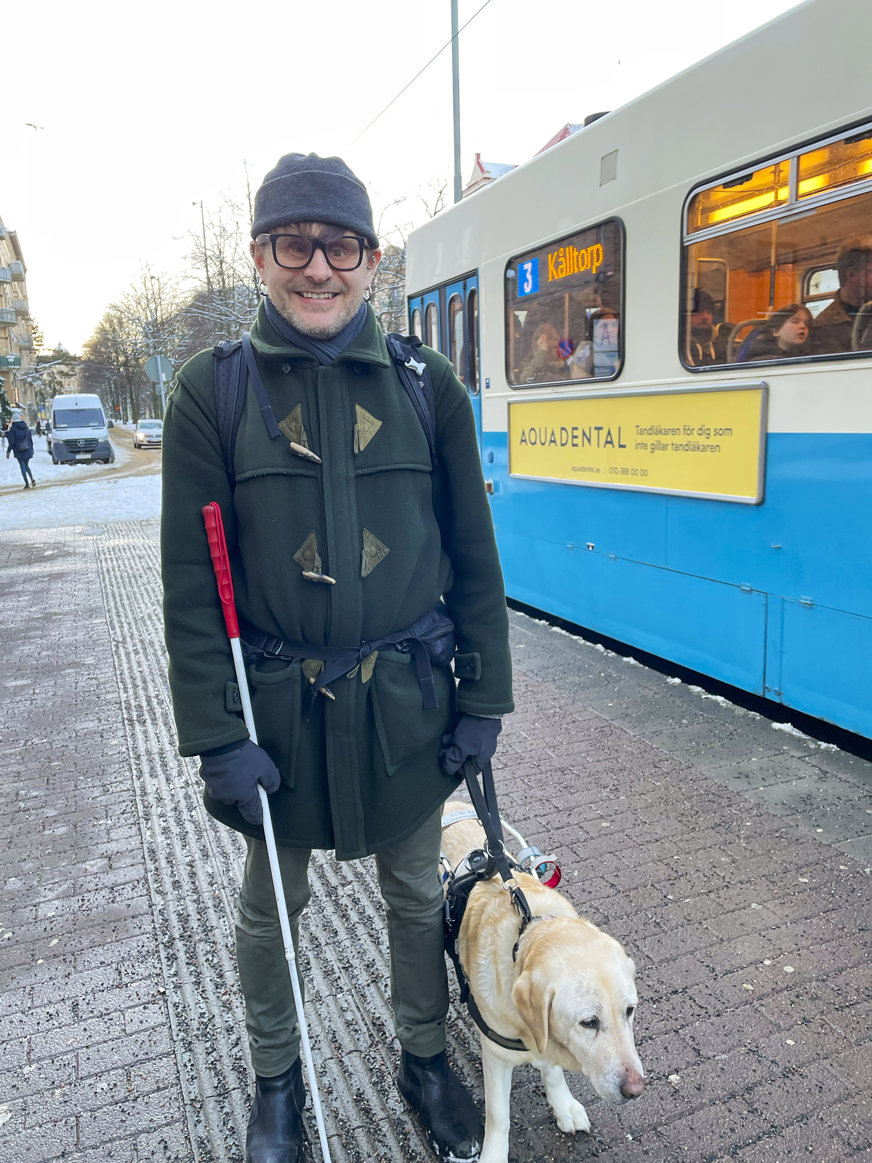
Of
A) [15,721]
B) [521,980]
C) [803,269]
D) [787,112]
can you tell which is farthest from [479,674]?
[15,721]

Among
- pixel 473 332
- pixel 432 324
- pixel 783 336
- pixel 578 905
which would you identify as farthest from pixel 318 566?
pixel 432 324

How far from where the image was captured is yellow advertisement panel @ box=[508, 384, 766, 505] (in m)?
4.82

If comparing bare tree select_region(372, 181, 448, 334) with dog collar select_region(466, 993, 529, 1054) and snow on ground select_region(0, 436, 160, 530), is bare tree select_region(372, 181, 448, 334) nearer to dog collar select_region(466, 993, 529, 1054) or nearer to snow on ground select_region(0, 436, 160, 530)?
snow on ground select_region(0, 436, 160, 530)

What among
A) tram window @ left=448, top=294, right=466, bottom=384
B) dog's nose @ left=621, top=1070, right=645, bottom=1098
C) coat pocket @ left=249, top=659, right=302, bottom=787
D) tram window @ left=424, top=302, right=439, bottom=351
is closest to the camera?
dog's nose @ left=621, top=1070, right=645, bottom=1098

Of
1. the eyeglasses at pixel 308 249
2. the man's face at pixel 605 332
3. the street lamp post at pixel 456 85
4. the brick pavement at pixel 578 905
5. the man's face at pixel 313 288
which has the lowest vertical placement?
the brick pavement at pixel 578 905

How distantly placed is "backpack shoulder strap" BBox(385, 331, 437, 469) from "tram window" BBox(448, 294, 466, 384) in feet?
20.1

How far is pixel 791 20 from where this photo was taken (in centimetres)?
426

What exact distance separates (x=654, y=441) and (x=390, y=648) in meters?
3.81

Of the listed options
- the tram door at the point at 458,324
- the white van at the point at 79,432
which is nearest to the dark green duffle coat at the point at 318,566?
the tram door at the point at 458,324

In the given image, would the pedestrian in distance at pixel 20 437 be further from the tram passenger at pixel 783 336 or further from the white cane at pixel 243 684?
the white cane at pixel 243 684

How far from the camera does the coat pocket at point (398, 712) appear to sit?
2.19m

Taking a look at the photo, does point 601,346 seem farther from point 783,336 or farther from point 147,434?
point 147,434

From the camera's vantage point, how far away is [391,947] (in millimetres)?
2486

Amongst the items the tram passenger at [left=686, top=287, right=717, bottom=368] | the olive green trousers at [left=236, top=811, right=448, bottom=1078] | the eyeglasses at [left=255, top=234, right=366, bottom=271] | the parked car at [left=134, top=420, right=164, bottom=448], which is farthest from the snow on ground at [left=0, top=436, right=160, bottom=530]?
the parked car at [left=134, top=420, right=164, bottom=448]
